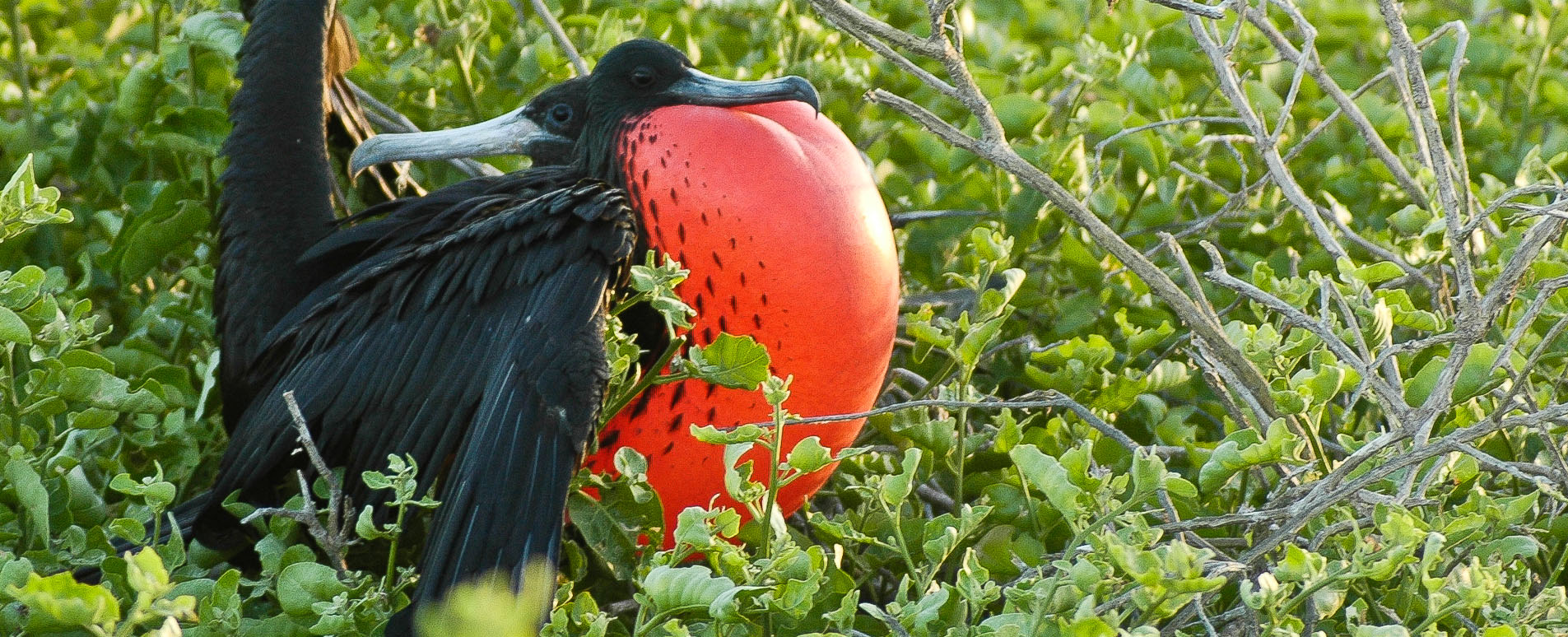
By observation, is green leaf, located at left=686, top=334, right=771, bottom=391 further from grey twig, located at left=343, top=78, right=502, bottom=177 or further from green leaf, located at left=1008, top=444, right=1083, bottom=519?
grey twig, located at left=343, top=78, right=502, bottom=177

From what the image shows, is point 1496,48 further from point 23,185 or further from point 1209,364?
point 23,185

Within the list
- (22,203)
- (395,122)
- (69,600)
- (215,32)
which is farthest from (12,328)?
(395,122)

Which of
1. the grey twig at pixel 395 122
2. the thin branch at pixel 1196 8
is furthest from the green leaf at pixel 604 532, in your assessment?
the grey twig at pixel 395 122

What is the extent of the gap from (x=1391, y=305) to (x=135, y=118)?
1.41m

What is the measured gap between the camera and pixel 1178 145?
1.88m

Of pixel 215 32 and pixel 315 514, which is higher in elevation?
pixel 215 32

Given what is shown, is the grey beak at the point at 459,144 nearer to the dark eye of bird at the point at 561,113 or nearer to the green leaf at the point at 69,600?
the dark eye of bird at the point at 561,113

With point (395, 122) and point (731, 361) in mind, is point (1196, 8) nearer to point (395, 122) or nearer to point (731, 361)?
point (731, 361)

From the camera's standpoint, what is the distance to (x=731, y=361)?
45.7 inches

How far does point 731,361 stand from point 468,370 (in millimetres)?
239

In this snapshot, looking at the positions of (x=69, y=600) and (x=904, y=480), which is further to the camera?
(x=904, y=480)

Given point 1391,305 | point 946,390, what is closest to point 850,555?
point 946,390

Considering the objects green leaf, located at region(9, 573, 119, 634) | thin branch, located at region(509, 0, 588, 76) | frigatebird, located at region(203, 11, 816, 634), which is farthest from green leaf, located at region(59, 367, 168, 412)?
thin branch, located at region(509, 0, 588, 76)

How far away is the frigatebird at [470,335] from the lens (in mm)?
1151
